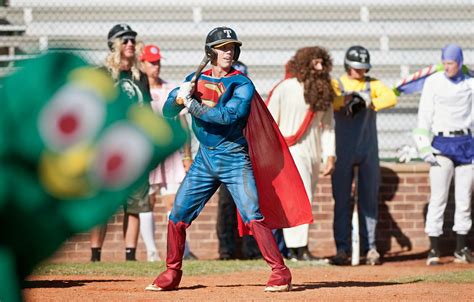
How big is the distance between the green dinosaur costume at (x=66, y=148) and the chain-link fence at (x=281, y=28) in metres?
10.9

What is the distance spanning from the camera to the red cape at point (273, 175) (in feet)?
26.0

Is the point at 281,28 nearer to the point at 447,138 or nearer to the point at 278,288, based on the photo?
the point at 447,138

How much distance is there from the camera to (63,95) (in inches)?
88.8

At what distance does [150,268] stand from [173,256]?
2332 mm

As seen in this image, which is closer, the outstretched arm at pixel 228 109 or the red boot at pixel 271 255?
the outstretched arm at pixel 228 109

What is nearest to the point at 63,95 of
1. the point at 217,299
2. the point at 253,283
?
the point at 217,299

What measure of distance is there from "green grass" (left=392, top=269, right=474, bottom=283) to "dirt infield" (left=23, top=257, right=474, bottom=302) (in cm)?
11

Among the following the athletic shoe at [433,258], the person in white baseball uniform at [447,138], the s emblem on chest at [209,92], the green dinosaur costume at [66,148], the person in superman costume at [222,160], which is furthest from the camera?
the athletic shoe at [433,258]

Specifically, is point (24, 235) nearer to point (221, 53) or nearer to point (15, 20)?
point (221, 53)

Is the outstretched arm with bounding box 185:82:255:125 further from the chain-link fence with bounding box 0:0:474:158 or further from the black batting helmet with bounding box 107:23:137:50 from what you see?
the chain-link fence with bounding box 0:0:474:158

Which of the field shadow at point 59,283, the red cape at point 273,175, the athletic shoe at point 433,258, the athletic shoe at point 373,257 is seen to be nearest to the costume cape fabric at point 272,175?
the red cape at point 273,175

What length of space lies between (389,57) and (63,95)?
468 inches

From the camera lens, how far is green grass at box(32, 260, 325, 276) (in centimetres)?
952

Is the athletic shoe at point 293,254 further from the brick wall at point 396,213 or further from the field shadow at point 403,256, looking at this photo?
the field shadow at point 403,256
